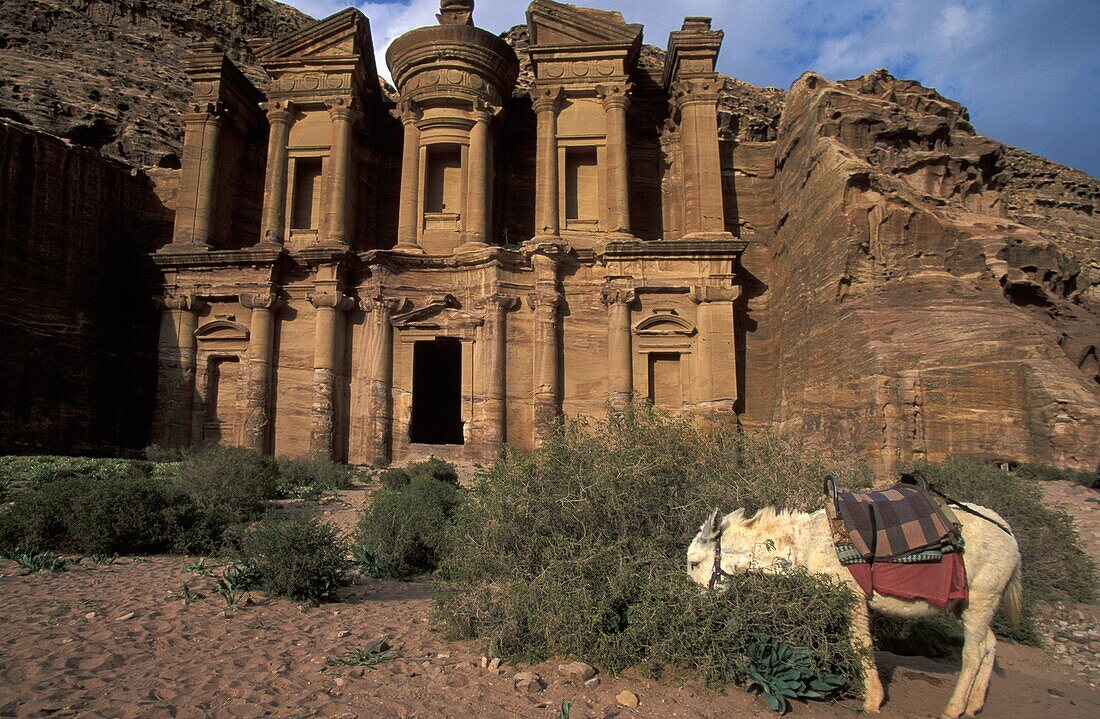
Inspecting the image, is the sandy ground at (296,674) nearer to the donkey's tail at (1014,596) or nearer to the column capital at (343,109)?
the donkey's tail at (1014,596)

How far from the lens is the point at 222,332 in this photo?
779 inches

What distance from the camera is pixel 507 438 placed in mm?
18328

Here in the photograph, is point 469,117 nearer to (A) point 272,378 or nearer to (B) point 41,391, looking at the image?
(A) point 272,378

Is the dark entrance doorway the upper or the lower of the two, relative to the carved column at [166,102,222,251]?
lower

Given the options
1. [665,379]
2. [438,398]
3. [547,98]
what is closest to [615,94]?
[547,98]

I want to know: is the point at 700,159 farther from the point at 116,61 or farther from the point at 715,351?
the point at 116,61

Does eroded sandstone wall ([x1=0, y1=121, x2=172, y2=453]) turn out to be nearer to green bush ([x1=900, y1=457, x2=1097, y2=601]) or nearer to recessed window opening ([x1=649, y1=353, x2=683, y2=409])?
recessed window opening ([x1=649, y1=353, x2=683, y2=409])

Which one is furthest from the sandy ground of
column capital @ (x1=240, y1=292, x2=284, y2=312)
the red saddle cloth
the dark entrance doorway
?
the dark entrance doorway

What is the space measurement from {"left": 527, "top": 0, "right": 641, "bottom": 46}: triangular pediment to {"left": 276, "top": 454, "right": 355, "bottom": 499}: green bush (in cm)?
1447

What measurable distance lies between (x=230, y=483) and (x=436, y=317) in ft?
→ 28.5

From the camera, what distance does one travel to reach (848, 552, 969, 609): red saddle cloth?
4.61 meters

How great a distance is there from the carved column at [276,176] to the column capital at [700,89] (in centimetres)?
1238

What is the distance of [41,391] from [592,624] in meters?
19.2

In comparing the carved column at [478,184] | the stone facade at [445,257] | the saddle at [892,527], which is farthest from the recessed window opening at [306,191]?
the saddle at [892,527]
